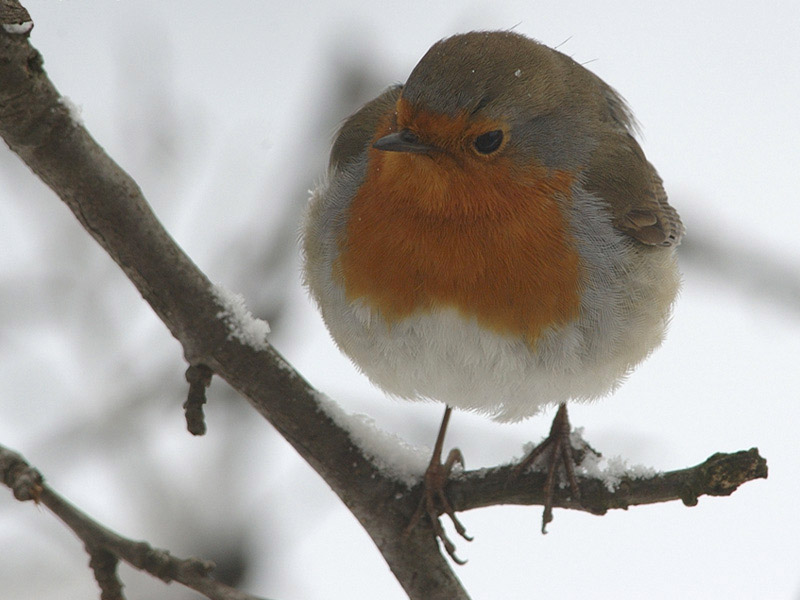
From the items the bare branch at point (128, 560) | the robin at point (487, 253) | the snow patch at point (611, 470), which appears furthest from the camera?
the robin at point (487, 253)

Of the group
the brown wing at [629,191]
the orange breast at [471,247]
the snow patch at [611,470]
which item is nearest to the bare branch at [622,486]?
the snow patch at [611,470]

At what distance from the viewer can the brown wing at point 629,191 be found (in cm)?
268

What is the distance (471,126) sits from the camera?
93.6 inches

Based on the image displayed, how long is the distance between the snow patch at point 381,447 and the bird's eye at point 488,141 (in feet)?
2.75

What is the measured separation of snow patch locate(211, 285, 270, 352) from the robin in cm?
47

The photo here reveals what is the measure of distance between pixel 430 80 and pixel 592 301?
0.80 meters

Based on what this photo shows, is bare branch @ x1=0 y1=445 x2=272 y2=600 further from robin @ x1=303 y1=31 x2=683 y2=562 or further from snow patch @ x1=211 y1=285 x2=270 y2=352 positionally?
robin @ x1=303 y1=31 x2=683 y2=562

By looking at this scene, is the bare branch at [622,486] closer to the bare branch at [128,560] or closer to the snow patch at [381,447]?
the snow patch at [381,447]

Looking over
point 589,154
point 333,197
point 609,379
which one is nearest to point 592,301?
point 609,379

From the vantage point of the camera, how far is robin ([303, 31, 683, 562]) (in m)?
2.41

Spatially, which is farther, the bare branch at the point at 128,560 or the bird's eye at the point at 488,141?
the bird's eye at the point at 488,141

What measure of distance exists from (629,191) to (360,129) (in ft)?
3.14

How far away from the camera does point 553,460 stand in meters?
2.41

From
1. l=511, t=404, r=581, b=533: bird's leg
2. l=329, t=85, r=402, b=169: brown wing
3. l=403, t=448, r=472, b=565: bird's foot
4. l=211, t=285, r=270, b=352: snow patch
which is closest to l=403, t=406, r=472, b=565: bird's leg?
l=403, t=448, r=472, b=565: bird's foot
